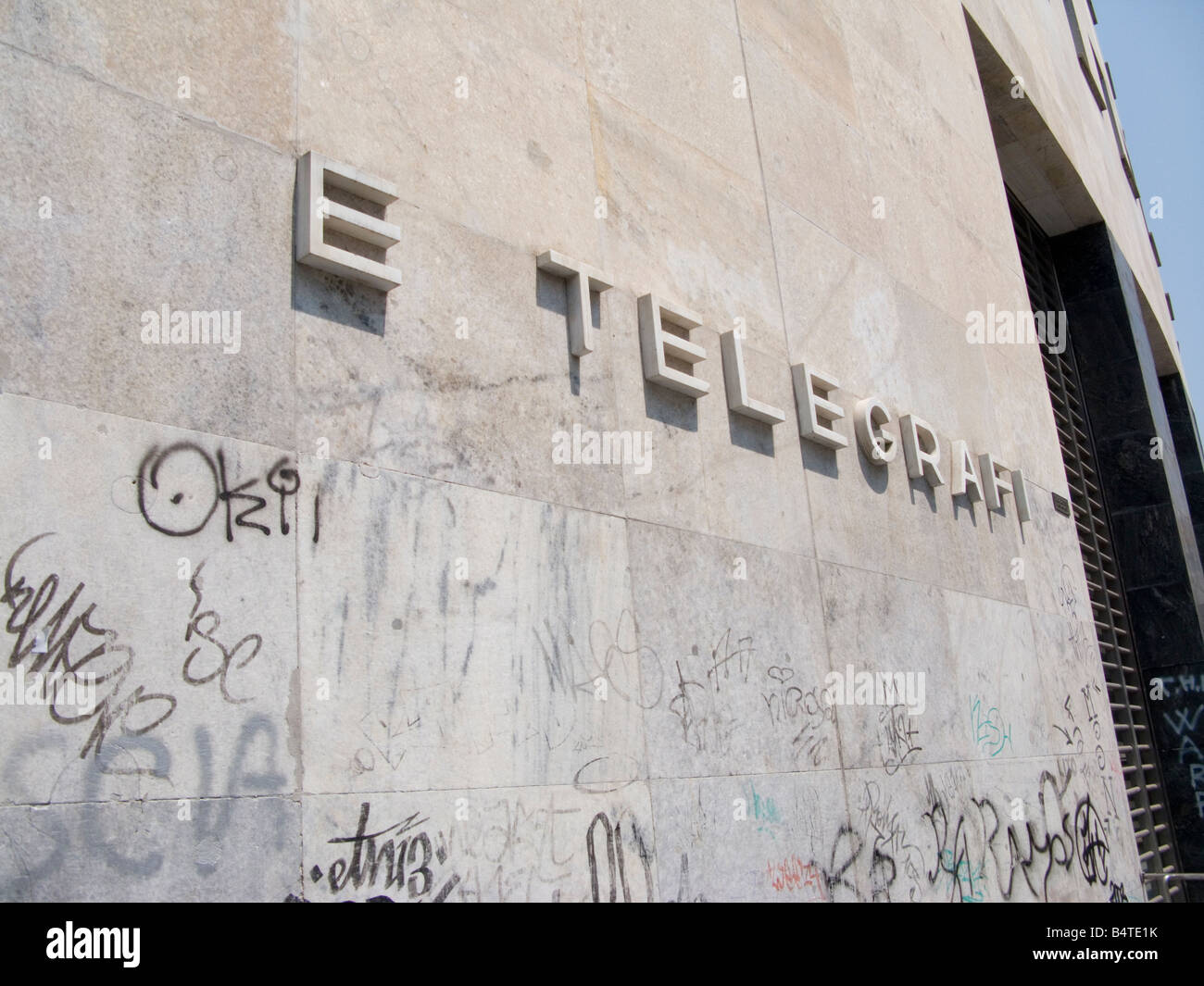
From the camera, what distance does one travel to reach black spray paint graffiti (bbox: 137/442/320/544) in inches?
142

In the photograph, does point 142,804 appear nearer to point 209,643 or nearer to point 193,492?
point 209,643

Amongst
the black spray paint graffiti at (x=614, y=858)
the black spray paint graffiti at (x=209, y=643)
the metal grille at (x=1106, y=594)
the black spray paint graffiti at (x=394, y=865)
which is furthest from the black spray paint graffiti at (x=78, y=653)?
the metal grille at (x=1106, y=594)

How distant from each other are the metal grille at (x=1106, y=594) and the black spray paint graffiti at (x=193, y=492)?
401 inches

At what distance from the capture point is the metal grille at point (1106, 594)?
12586 millimetres

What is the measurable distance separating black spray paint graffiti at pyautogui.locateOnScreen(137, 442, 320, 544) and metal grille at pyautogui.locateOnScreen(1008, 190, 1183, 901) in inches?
401

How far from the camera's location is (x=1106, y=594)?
13.4m

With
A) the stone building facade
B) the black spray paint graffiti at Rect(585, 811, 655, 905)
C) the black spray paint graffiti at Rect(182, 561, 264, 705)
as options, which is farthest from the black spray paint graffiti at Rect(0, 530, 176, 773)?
the black spray paint graffiti at Rect(585, 811, 655, 905)

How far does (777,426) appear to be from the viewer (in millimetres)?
6707

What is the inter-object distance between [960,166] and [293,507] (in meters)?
9.19

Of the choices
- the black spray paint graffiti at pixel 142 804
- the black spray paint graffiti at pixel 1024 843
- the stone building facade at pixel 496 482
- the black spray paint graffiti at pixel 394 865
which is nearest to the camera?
the black spray paint graffiti at pixel 142 804

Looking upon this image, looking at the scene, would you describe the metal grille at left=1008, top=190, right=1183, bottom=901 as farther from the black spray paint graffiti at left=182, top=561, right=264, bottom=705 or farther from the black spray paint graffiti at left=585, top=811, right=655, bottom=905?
the black spray paint graffiti at left=182, top=561, right=264, bottom=705

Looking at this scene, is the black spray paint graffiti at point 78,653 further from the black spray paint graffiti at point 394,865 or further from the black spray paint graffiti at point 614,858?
the black spray paint graffiti at point 614,858

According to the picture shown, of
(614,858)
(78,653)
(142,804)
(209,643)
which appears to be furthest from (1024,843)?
(78,653)

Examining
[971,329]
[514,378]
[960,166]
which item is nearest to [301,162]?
[514,378]
